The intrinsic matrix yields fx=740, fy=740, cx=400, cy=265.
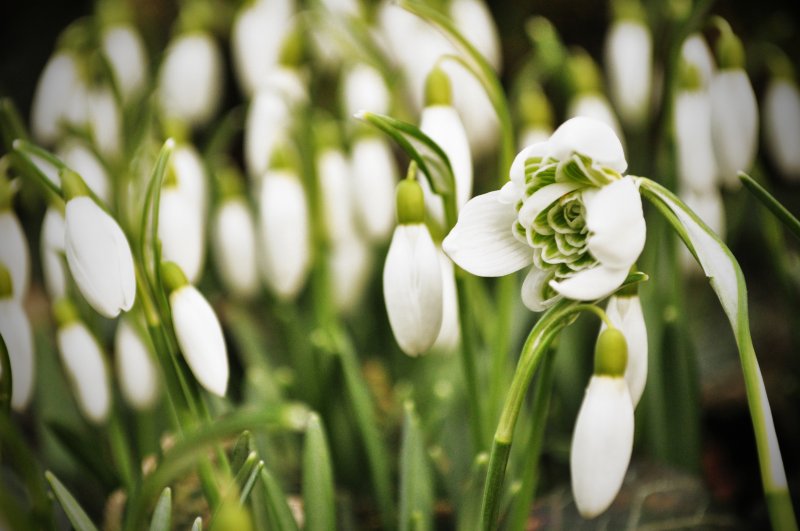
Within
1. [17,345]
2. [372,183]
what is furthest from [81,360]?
[372,183]

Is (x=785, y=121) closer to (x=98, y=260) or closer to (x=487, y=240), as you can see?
(x=487, y=240)

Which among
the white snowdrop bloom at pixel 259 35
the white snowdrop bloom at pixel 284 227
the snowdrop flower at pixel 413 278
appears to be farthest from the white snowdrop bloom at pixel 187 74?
the snowdrop flower at pixel 413 278

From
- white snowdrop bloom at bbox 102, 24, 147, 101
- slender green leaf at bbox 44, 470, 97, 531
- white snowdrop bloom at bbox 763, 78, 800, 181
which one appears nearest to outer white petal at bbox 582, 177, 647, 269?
slender green leaf at bbox 44, 470, 97, 531

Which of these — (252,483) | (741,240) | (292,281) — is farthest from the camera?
(741,240)

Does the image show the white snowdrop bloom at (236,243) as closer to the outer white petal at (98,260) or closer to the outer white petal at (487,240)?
the outer white petal at (98,260)

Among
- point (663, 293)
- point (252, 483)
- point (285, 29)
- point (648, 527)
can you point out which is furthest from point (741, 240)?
point (252, 483)

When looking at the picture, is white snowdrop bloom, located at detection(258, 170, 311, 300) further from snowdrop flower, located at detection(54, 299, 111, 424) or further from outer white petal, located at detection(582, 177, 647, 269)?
outer white petal, located at detection(582, 177, 647, 269)

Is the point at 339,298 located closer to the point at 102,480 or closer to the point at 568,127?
the point at 102,480
